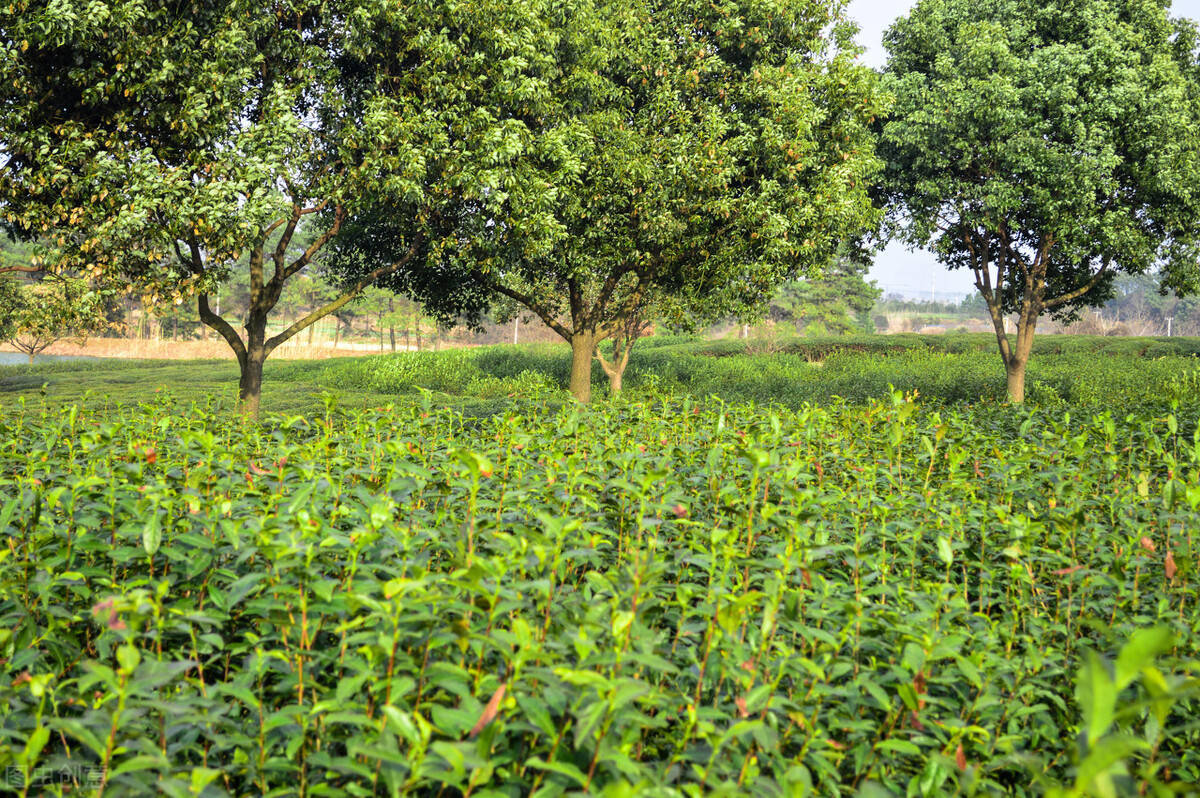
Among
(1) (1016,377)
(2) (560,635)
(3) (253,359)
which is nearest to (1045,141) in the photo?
(1) (1016,377)

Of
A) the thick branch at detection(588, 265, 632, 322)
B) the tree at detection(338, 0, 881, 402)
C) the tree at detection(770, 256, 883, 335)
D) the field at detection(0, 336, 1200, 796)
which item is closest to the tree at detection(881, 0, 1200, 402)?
the tree at detection(338, 0, 881, 402)

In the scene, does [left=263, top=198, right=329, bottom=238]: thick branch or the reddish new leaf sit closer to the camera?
the reddish new leaf

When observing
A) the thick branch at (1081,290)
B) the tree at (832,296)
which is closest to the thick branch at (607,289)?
the thick branch at (1081,290)

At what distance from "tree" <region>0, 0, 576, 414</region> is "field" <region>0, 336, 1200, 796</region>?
532 cm

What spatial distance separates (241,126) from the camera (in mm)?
10609

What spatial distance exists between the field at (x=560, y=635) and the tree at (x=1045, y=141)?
12671mm

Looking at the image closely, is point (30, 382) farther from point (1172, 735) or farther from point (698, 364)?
point (1172, 735)

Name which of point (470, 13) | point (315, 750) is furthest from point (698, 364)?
point (315, 750)

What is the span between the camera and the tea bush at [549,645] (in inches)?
66.9

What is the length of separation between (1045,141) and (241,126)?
1504cm

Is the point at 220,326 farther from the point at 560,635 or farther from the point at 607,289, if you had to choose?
the point at 560,635

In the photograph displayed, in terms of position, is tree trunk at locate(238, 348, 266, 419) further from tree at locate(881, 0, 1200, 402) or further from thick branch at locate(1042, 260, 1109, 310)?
thick branch at locate(1042, 260, 1109, 310)

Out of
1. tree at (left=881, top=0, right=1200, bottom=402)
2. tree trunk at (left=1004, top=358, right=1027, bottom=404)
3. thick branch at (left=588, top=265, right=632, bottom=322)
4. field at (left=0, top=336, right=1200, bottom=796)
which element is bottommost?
field at (left=0, top=336, right=1200, bottom=796)

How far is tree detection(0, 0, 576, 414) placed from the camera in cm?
902
